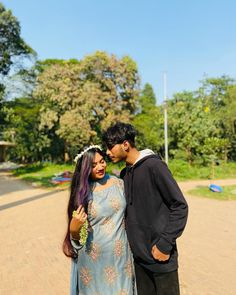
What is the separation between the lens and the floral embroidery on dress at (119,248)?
6.70ft

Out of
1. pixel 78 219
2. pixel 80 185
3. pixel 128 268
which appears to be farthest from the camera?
pixel 128 268

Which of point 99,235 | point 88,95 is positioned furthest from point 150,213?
point 88,95

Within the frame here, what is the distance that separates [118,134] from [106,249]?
78 centimetres

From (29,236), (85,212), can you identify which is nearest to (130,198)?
(85,212)

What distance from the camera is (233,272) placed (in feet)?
14.1

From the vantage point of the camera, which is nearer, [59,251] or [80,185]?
[80,185]

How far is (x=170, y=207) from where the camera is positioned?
1.96 m

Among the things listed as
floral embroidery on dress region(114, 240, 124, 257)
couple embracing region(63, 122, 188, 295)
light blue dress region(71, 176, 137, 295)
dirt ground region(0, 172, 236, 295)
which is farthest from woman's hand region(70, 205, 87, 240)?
dirt ground region(0, 172, 236, 295)

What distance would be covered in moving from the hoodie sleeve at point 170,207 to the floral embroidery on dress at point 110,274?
38 centimetres

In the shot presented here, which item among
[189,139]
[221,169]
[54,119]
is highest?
[54,119]

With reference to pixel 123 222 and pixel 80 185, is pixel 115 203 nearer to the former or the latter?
pixel 123 222

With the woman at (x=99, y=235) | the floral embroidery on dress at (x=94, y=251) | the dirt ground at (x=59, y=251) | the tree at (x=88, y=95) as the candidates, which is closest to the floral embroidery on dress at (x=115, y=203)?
the woman at (x=99, y=235)

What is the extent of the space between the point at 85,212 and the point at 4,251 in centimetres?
430

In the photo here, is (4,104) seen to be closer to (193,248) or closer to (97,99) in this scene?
(97,99)
